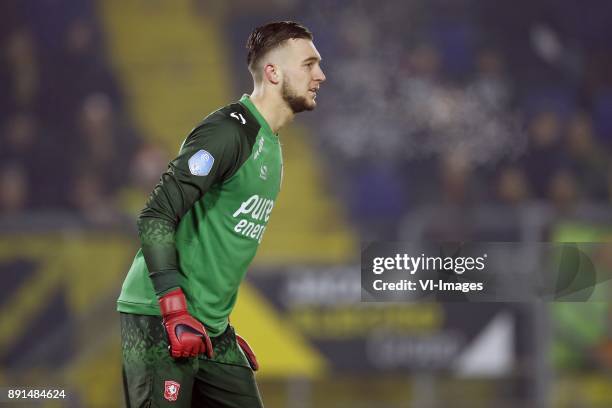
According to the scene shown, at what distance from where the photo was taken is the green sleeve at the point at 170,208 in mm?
3240

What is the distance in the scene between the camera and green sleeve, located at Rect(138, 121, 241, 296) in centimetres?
324

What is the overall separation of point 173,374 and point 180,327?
271mm

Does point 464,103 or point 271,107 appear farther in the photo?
point 464,103

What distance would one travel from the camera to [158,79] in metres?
11.0

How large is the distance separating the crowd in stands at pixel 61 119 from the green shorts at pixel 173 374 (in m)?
5.47

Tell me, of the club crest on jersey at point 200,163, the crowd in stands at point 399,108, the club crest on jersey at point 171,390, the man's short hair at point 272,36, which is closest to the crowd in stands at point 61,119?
the crowd in stands at point 399,108

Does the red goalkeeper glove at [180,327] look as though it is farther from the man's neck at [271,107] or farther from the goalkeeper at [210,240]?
the man's neck at [271,107]

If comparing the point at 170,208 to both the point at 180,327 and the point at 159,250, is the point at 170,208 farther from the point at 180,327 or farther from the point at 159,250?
the point at 180,327

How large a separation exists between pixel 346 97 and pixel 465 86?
4.35 ft

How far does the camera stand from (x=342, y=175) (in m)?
10.2

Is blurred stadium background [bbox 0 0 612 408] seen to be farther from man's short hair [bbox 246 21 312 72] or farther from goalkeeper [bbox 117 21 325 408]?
man's short hair [bbox 246 21 312 72]

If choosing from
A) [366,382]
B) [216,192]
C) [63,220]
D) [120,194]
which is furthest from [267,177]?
[120,194]

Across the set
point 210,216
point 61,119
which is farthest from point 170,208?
point 61,119

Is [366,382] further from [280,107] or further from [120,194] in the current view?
[280,107]
